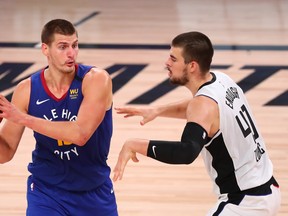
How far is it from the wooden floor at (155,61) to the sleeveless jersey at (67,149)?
158 centimetres

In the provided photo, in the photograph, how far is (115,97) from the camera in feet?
31.2

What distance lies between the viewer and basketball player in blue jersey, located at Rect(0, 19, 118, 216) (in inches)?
186

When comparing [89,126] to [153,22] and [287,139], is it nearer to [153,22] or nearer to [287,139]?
[287,139]

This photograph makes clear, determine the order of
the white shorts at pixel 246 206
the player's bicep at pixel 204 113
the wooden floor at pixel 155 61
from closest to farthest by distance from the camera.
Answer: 1. the player's bicep at pixel 204 113
2. the white shorts at pixel 246 206
3. the wooden floor at pixel 155 61

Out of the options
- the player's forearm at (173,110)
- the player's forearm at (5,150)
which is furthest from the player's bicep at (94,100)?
the player's forearm at (5,150)

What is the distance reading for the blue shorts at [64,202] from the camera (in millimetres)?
4840

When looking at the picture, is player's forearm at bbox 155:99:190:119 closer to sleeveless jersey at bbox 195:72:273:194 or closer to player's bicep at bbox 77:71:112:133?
player's bicep at bbox 77:71:112:133

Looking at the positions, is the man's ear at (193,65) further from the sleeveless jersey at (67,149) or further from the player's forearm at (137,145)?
the sleeveless jersey at (67,149)

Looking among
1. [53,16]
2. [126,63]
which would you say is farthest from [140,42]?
[53,16]

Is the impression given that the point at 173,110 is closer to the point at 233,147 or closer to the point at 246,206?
the point at 233,147

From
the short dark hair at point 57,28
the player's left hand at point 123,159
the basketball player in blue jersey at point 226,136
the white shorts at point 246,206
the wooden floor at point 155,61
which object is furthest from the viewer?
the wooden floor at point 155,61

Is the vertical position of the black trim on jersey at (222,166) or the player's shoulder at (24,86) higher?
the player's shoulder at (24,86)

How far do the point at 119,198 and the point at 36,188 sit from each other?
73.8 inches

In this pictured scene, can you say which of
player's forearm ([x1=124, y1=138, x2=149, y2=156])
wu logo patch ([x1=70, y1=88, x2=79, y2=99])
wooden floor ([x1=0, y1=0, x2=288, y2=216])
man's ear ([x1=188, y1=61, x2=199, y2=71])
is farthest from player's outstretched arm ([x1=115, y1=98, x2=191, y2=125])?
wooden floor ([x1=0, y1=0, x2=288, y2=216])
